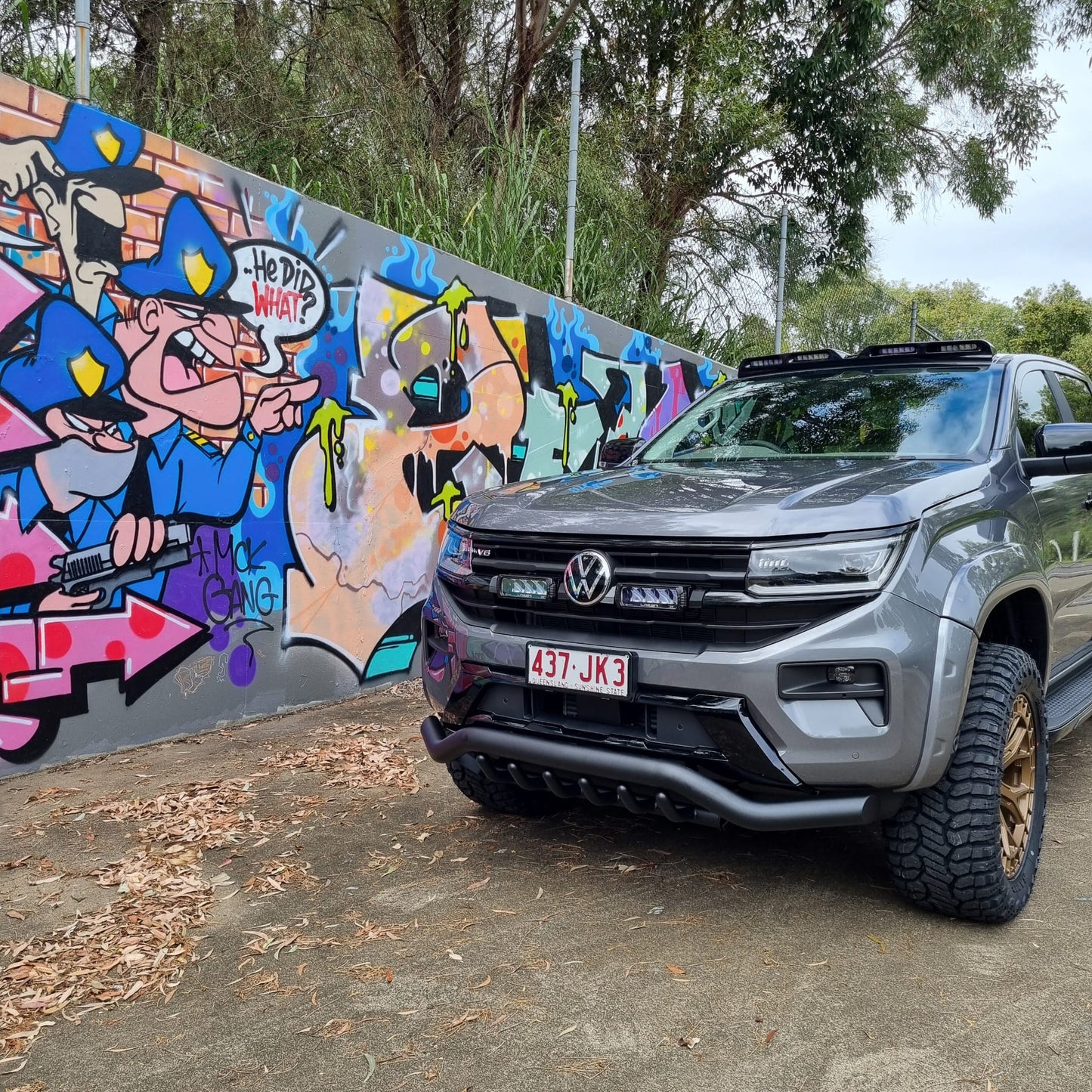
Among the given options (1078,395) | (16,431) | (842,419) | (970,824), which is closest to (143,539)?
(16,431)

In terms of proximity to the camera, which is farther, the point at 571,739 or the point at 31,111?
the point at 31,111

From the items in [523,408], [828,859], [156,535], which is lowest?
[828,859]

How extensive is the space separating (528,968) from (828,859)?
131 cm

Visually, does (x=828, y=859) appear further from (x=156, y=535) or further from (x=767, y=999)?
(x=156, y=535)

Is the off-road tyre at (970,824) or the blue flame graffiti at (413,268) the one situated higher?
the blue flame graffiti at (413,268)

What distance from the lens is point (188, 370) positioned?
5.10 metres

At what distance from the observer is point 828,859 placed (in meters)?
3.58

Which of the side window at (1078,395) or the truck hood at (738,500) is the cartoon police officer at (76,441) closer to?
the truck hood at (738,500)

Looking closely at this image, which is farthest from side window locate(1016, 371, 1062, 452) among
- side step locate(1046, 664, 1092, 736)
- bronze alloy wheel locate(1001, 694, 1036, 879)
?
bronze alloy wheel locate(1001, 694, 1036, 879)

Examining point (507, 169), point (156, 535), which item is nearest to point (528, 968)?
point (156, 535)

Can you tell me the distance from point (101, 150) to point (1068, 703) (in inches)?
191

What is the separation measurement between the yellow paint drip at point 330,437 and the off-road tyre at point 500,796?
8.21 ft

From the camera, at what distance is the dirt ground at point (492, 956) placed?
2.37 m

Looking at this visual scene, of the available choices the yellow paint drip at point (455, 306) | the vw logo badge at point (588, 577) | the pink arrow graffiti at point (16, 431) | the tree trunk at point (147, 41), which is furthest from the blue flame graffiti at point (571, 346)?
the vw logo badge at point (588, 577)
